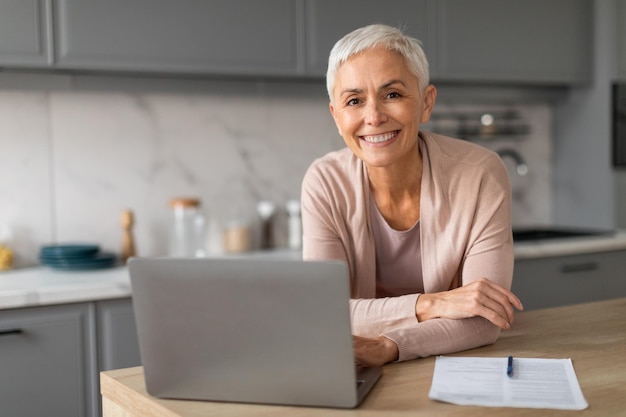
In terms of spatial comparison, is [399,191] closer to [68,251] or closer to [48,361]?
[48,361]

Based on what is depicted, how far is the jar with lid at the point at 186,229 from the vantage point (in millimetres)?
3377

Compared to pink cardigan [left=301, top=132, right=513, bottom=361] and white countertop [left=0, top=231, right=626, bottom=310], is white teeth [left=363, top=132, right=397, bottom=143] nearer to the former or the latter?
pink cardigan [left=301, top=132, right=513, bottom=361]

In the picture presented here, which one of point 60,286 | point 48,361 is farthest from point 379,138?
point 48,361

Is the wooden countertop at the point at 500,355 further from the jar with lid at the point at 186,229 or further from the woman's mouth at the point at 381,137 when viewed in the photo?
the jar with lid at the point at 186,229

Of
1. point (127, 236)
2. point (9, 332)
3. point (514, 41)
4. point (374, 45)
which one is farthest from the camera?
point (514, 41)

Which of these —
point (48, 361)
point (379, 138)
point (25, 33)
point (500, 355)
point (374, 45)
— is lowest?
point (48, 361)

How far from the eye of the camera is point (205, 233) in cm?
357

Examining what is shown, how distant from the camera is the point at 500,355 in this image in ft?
5.32

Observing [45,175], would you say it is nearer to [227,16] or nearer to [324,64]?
[227,16]

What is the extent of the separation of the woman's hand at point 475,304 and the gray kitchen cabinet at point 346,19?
1839 millimetres

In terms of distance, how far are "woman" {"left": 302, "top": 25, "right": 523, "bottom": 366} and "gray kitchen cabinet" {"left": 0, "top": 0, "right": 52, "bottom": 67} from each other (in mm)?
1337

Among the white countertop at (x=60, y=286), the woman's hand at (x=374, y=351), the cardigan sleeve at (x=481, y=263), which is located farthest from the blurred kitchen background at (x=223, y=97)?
the woman's hand at (x=374, y=351)

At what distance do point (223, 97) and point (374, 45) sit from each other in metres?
1.80

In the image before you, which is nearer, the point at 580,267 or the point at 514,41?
the point at 580,267
